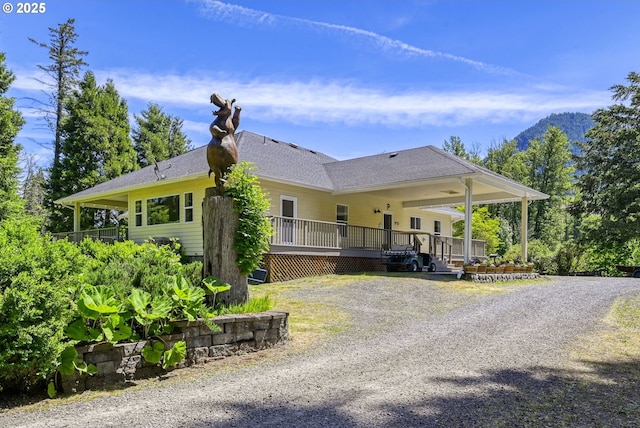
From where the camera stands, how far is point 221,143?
7.17 metres

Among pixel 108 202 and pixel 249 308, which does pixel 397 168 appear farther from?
pixel 108 202

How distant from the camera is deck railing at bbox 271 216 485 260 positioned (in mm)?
15383

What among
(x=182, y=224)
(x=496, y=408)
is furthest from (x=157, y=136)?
(x=496, y=408)

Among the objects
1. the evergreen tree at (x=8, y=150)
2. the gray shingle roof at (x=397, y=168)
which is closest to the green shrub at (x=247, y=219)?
the gray shingle roof at (x=397, y=168)

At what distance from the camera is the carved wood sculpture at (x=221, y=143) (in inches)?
280

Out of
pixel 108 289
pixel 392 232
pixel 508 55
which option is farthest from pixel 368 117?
pixel 108 289

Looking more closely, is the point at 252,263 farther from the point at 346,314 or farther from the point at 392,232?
the point at 392,232

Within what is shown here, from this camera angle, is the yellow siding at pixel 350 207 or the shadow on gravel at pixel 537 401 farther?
the yellow siding at pixel 350 207

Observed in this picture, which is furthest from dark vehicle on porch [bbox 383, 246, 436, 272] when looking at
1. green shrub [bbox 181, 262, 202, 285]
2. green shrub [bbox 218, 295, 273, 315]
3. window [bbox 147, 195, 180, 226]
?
green shrub [bbox 181, 262, 202, 285]

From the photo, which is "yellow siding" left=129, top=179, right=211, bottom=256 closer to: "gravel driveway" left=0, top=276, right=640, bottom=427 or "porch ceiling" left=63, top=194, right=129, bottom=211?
"porch ceiling" left=63, top=194, right=129, bottom=211

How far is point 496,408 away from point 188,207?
1441cm

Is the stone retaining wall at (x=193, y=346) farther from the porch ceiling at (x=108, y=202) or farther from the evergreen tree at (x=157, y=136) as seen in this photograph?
the evergreen tree at (x=157, y=136)

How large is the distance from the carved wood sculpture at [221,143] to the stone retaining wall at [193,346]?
206 cm

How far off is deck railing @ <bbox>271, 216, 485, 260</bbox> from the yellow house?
0.12 feet
